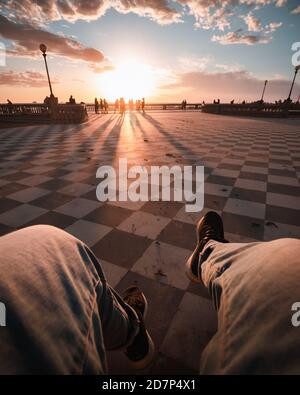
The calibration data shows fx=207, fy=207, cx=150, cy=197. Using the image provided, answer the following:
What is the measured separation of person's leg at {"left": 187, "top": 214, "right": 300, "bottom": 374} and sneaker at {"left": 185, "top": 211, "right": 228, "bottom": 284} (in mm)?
540

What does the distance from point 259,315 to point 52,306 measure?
2.01 feet

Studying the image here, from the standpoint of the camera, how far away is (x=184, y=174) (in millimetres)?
3631

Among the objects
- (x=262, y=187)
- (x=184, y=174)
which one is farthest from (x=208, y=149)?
(x=262, y=187)

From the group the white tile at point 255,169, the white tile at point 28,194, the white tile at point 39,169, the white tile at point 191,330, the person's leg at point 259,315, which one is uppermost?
the person's leg at point 259,315

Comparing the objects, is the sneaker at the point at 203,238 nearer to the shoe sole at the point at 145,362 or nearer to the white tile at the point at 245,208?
the shoe sole at the point at 145,362

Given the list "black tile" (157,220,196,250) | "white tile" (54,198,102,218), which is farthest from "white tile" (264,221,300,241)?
"white tile" (54,198,102,218)

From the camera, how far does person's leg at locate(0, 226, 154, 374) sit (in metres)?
0.48

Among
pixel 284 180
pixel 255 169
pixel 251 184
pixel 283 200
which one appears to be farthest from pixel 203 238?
pixel 255 169

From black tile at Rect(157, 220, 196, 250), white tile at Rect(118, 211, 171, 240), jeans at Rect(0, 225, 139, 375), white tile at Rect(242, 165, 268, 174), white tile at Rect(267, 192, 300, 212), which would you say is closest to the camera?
jeans at Rect(0, 225, 139, 375)

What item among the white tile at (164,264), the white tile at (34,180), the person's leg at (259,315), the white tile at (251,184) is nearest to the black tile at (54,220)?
the white tile at (164,264)

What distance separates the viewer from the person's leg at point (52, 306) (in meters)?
0.48

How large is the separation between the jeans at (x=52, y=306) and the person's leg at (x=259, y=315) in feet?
1.33

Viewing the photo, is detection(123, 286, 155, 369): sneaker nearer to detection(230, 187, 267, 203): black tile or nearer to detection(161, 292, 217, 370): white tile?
detection(161, 292, 217, 370): white tile
